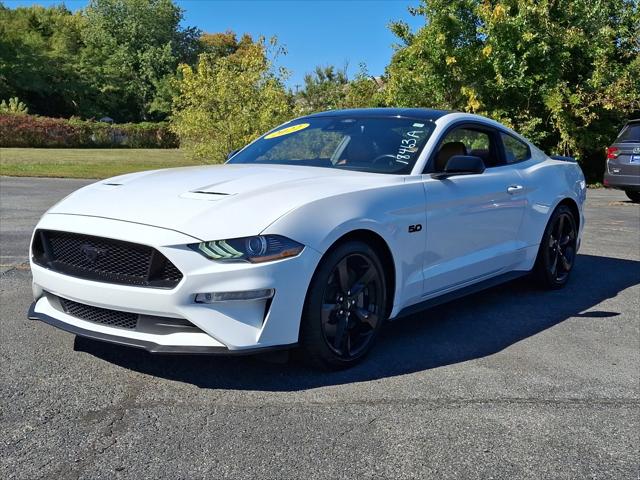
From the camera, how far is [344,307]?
3.78 metres

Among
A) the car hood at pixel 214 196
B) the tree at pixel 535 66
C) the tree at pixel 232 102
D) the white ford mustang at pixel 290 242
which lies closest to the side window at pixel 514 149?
the white ford mustang at pixel 290 242

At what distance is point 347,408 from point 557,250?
3571 millimetres

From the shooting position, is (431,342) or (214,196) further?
(431,342)

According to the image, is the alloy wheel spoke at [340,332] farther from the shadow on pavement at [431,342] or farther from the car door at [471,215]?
the car door at [471,215]

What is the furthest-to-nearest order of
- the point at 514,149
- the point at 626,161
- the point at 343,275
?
the point at 626,161 → the point at 514,149 → the point at 343,275

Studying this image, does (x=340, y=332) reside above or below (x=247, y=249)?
below

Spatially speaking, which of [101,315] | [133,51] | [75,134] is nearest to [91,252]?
[101,315]

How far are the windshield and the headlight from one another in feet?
4.29

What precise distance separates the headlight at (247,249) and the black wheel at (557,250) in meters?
3.33

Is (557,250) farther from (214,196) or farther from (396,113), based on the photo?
(214,196)

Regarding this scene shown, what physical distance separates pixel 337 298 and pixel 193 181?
1.14 meters

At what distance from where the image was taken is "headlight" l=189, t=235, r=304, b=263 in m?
3.25

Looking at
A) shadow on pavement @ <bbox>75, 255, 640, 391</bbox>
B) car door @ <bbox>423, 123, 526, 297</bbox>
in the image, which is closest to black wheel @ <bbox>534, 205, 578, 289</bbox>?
shadow on pavement @ <bbox>75, 255, 640, 391</bbox>

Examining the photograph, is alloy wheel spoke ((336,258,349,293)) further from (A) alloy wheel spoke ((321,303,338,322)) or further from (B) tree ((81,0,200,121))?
(B) tree ((81,0,200,121))
